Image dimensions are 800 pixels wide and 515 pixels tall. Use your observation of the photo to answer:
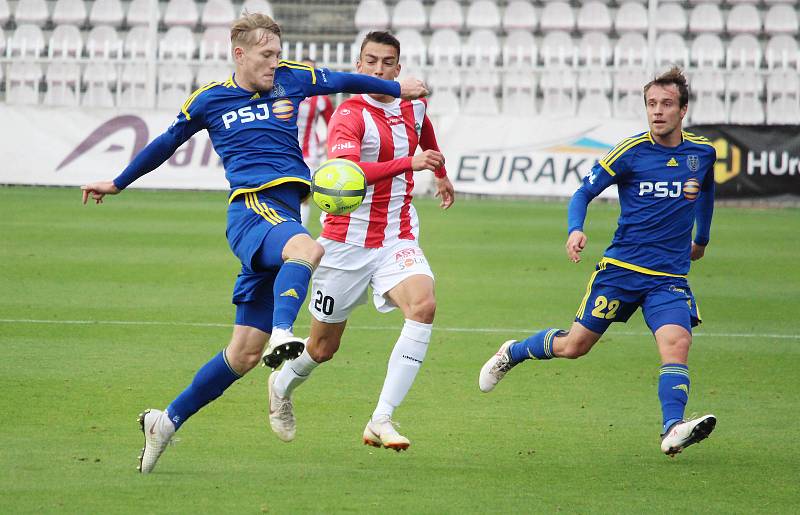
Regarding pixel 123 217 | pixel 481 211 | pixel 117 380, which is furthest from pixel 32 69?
pixel 117 380

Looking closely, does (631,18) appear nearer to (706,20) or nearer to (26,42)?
(706,20)

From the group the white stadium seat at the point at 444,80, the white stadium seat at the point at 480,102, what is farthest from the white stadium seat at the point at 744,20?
the white stadium seat at the point at 444,80

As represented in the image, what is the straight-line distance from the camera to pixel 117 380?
24.3 feet

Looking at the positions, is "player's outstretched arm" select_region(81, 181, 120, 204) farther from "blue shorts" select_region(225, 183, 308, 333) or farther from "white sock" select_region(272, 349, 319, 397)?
"white sock" select_region(272, 349, 319, 397)

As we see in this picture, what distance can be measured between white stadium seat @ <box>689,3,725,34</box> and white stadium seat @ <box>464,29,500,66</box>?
13.9 feet

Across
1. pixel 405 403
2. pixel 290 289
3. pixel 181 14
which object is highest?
pixel 181 14

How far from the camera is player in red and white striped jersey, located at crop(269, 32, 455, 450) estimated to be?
6.12m

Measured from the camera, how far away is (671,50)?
2436 cm

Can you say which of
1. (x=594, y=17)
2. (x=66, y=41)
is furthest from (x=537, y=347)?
(x=594, y=17)

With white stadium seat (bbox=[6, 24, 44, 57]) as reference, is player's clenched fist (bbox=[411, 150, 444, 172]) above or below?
below

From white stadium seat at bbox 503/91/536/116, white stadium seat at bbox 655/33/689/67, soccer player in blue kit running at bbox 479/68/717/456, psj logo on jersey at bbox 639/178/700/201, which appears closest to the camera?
soccer player in blue kit running at bbox 479/68/717/456

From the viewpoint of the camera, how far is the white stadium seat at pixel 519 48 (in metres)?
23.5

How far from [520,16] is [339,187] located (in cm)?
2096

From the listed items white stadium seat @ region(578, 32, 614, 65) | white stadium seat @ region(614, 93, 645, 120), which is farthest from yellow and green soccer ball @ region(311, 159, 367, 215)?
white stadium seat @ region(578, 32, 614, 65)
